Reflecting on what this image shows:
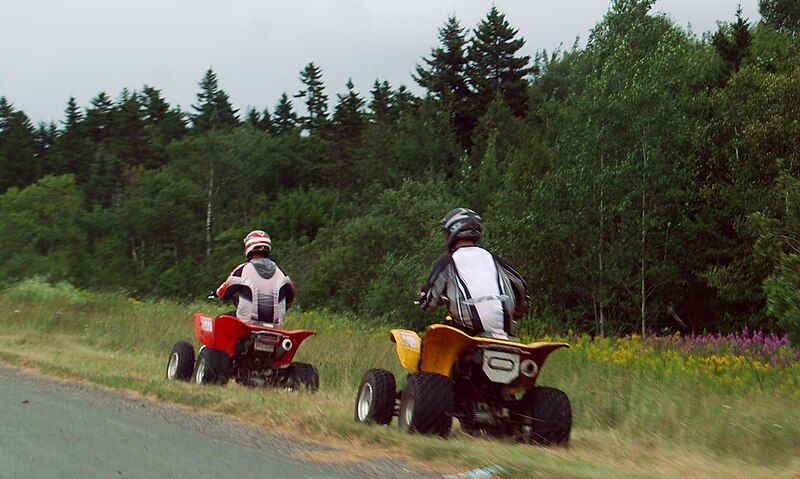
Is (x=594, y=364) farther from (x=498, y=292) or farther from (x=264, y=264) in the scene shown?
(x=498, y=292)

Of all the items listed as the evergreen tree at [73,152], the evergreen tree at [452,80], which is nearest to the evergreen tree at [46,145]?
the evergreen tree at [73,152]

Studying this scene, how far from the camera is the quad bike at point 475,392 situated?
809 cm

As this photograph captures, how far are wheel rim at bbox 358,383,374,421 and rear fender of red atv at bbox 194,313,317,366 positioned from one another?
3.67 m

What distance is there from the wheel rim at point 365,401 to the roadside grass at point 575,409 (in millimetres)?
230

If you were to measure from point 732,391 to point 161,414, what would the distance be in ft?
22.7

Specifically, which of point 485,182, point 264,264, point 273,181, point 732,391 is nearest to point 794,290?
point 732,391

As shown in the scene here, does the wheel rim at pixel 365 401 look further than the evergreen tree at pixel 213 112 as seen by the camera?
No

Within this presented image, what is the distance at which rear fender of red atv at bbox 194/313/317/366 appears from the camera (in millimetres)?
12664

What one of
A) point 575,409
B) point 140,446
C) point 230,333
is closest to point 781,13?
point 230,333

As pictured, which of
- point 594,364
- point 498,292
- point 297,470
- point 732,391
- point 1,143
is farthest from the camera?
point 1,143

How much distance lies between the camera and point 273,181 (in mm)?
99625

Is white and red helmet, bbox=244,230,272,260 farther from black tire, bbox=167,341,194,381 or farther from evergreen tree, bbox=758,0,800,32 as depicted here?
evergreen tree, bbox=758,0,800,32

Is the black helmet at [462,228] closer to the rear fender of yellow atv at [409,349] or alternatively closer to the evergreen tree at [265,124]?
the rear fender of yellow atv at [409,349]

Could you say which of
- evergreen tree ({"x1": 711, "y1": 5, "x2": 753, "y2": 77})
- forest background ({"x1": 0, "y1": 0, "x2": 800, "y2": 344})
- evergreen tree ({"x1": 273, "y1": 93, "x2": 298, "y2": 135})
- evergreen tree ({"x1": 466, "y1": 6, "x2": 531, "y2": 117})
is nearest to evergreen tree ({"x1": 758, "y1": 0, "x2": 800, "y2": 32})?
forest background ({"x1": 0, "y1": 0, "x2": 800, "y2": 344})
